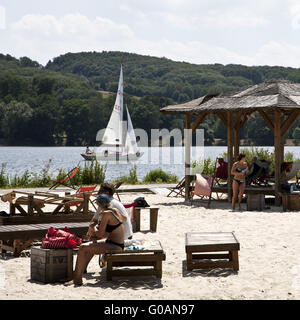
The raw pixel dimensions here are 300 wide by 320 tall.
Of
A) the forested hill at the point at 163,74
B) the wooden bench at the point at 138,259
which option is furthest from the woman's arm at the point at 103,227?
the forested hill at the point at 163,74

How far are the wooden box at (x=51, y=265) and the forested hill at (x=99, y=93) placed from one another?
248ft

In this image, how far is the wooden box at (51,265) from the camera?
21.2ft

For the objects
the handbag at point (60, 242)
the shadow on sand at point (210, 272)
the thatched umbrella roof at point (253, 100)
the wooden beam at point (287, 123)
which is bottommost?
the shadow on sand at point (210, 272)

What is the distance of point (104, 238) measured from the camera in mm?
6516

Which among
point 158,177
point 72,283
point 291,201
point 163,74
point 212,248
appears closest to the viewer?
point 72,283

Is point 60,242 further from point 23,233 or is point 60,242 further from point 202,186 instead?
point 202,186

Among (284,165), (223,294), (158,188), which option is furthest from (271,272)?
(158,188)

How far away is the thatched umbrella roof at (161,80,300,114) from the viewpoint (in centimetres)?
1316

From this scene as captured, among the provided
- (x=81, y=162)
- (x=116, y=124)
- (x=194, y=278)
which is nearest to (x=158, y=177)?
(x=194, y=278)

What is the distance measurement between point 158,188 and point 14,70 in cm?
12252

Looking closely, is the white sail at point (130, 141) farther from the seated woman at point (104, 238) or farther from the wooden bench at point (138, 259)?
the seated woman at point (104, 238)

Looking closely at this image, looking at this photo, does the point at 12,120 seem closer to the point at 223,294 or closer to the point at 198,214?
the point at 198,214

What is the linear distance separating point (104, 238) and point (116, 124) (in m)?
35.1

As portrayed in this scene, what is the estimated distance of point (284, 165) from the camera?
1458 centimetres
